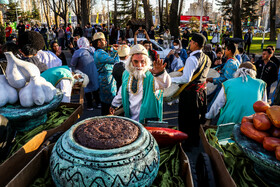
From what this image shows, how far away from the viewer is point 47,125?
8.14 feet

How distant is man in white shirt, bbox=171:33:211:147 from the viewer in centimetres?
359

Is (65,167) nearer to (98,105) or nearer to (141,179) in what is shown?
(141,179)

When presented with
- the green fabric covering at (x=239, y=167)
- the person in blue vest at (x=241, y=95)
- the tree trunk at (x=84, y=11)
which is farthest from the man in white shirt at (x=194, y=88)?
the tree trunk at (x=84, y=11)

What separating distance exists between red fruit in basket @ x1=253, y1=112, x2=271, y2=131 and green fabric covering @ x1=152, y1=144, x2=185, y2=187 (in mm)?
730

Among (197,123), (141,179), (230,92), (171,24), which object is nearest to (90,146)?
(141,179)

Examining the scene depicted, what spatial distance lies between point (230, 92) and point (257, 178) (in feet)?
4.60

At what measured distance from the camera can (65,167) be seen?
1350 mm

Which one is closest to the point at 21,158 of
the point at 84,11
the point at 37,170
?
the point at 37,170

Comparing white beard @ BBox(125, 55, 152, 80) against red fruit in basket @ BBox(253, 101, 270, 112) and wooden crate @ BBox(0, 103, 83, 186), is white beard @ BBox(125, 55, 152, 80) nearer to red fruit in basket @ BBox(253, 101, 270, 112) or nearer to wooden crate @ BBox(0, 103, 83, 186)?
wooden crate @ BBox(0, 103, 83, 186)

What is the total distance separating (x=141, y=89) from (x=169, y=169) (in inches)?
45.8

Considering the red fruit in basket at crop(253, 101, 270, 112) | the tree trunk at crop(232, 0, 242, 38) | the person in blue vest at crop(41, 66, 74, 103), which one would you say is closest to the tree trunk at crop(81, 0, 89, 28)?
the tree trunk at crop(232, 0, 242, 38)

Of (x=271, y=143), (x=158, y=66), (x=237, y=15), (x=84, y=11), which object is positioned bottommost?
(x=271, y=143)

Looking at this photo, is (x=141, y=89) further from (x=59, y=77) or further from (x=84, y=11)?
(x=84, y=11)

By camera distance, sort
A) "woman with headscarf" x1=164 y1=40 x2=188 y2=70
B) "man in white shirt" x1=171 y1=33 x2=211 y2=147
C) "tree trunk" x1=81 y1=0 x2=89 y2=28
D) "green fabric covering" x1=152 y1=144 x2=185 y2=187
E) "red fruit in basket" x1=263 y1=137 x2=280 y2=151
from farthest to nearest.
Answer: "tree trunk" x1=81 y1=0 x2=89 y2=28 < "woman with headscarf" x1=164 y1=40 x2=188 y2=70 < "man in white shirt" x1=171 y1=33 x2=211 y2=147 < "green fabric covering" x1=152 y1=144 x2=185 y2=187 < "red fruit in basket" x1=263 y1=137 x2=280 y2=151
